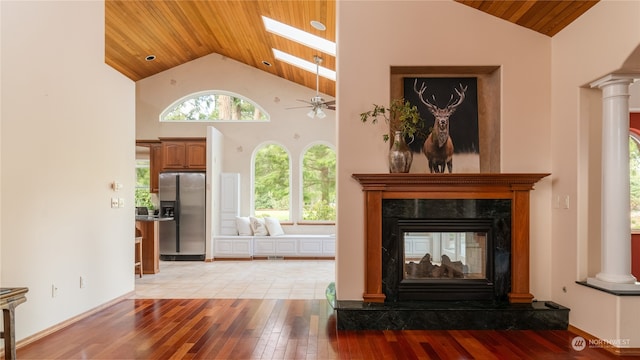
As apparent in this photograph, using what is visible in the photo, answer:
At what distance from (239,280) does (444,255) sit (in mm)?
3287

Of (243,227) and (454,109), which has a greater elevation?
(454,109)

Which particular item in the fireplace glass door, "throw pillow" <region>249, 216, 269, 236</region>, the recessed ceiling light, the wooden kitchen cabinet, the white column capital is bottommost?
"throw pillow" <region>249, 216, 269, 236</region>

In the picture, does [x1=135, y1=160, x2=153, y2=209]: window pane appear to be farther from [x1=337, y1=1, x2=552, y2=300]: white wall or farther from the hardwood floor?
[x1=337, y1=1, x2=552, y2=300]: white wall

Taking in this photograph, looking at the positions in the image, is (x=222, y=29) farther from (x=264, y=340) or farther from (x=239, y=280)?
(x=264, y=340)

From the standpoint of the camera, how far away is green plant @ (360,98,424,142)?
355 cm

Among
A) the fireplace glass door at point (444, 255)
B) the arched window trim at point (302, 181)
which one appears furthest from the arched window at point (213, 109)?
the fireplace glass door at point (444, 255)

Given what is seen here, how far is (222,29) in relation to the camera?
7082 millimetres

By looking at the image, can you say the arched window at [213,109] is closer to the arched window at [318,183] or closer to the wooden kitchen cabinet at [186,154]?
the wooden kitchen cabinet at [186,154]

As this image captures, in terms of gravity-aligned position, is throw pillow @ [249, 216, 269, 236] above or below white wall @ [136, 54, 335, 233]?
below

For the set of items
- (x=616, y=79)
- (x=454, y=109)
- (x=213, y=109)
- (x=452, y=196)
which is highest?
(x=213, y=109)

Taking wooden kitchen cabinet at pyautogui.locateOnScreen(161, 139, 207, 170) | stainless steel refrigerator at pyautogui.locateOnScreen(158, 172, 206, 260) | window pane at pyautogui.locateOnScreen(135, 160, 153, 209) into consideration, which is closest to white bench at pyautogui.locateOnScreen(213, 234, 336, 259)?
stainless steel refrigerator at pyautogui.locateOnScreen(158, 172, 206, 260)

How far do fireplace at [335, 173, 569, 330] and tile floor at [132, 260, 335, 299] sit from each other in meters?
1.44

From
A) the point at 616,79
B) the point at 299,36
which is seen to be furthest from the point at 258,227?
the point at 616,79

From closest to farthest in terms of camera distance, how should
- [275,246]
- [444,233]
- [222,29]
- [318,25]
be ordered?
[444,233] → [318,25] → [222,29] → [275,246]
